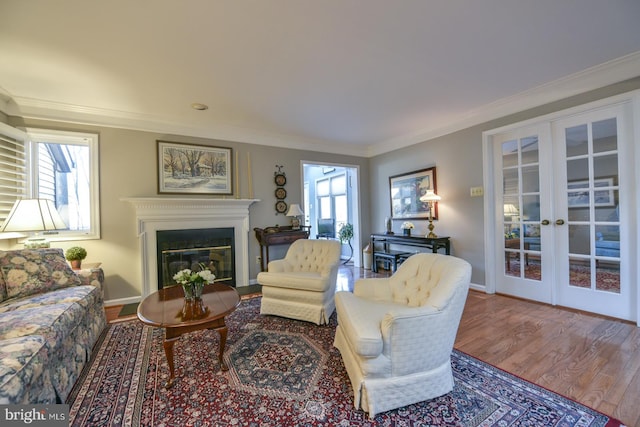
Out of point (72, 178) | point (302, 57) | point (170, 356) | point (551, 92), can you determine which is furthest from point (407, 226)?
point (72, 178)

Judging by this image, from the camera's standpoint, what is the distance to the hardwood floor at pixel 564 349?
1.61 metres

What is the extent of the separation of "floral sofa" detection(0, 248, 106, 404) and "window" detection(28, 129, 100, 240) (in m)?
0.97

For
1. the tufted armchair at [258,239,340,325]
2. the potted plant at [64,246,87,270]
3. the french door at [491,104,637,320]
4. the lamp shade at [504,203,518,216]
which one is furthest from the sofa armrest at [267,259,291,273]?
the lamp shade at [504,203,518,216]

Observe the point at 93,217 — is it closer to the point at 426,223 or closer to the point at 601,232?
the point at 426,223

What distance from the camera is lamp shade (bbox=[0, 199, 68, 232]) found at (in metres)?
2.37

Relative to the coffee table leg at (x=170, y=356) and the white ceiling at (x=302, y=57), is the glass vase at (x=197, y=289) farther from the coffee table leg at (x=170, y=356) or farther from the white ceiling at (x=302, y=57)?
the white ceiling at (x=302, y=57)

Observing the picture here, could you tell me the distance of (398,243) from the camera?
4.55 meters

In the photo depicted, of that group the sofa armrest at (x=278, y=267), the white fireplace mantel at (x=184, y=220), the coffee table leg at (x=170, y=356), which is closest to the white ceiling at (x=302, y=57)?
the white fireplace mantel at (x=184, y=220)

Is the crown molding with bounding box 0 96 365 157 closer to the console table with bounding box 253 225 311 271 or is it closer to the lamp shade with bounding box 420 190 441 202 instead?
the console table with bounding box 253 225 311 271

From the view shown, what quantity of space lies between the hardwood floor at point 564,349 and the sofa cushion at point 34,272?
0.91 m

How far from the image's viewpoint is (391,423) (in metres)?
1.40

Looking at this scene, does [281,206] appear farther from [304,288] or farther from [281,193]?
[304,288]

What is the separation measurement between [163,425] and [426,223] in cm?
404

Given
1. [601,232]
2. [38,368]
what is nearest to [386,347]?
[38,368]
